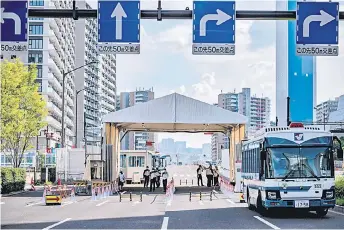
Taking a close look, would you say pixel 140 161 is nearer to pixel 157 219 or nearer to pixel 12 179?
pixel 12 179

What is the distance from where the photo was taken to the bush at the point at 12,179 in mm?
40000

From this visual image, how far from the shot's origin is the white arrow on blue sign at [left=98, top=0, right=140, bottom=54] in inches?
719

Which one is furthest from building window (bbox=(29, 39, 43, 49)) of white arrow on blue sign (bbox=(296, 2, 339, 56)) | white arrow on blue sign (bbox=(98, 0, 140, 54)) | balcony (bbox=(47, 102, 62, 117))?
white arrow on blue sign (bbox=(296, 2, 339, 56))

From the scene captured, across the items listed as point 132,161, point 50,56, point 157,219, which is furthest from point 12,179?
point 50,56

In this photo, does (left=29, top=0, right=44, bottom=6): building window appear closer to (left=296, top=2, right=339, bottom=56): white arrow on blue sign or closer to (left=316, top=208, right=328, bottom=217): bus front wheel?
(left=316, top=208, right=328, bottom=217): bus front wheel

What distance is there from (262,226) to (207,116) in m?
25.6

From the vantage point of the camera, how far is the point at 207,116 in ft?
147

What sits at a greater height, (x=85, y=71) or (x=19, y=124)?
(x=85, y=71)

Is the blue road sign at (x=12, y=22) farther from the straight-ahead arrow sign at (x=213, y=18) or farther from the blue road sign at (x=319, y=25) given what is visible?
the blue road sign at (x=319, y=25)

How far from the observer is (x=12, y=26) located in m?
18.5

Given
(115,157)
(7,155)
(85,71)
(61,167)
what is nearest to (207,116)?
(115,157)

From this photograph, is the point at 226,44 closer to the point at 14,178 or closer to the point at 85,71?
the point at 14,178

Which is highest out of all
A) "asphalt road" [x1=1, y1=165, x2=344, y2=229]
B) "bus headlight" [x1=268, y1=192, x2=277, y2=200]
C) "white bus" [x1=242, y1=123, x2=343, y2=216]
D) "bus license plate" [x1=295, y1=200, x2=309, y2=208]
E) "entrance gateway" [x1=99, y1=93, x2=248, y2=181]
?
"entrance gateway" [x1=99, y1=93, x2=248, y2=181]

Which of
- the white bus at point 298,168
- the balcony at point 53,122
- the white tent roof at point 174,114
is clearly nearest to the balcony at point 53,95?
the balcony at point 53,122
